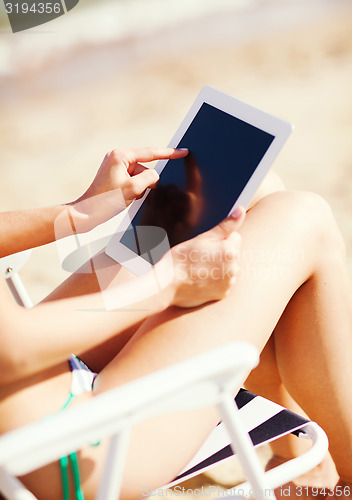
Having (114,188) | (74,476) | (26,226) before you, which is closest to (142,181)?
(114,188)

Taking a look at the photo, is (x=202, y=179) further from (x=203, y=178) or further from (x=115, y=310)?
(x=115, y=310)

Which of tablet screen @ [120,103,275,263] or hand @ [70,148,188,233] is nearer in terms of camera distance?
tablet screen @ [120,103,275,263]

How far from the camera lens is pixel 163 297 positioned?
3.76 feet

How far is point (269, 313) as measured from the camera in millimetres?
1202

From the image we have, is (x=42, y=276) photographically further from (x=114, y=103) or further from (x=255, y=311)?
(x=114, y=103)

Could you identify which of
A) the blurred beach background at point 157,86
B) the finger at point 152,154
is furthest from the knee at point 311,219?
the blurred beach background at point 157,86

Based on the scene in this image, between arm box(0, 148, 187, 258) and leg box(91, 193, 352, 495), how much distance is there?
0.33 m

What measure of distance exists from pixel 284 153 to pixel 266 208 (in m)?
2.55

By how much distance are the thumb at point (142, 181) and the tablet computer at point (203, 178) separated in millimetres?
25

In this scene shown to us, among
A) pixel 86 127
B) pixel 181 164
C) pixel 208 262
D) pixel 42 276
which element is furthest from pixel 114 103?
pixel 208 262

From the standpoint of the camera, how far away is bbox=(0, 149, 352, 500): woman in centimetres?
108

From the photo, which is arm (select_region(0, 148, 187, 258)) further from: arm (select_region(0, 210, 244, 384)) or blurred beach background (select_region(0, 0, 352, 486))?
A: arm (select_region(0, 210, 244, 384))

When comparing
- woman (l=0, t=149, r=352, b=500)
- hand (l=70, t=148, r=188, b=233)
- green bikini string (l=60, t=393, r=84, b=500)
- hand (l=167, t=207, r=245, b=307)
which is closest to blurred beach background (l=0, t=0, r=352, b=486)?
hand (l=70, t=148, r=188, b=233)

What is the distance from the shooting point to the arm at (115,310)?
40.1 inches
